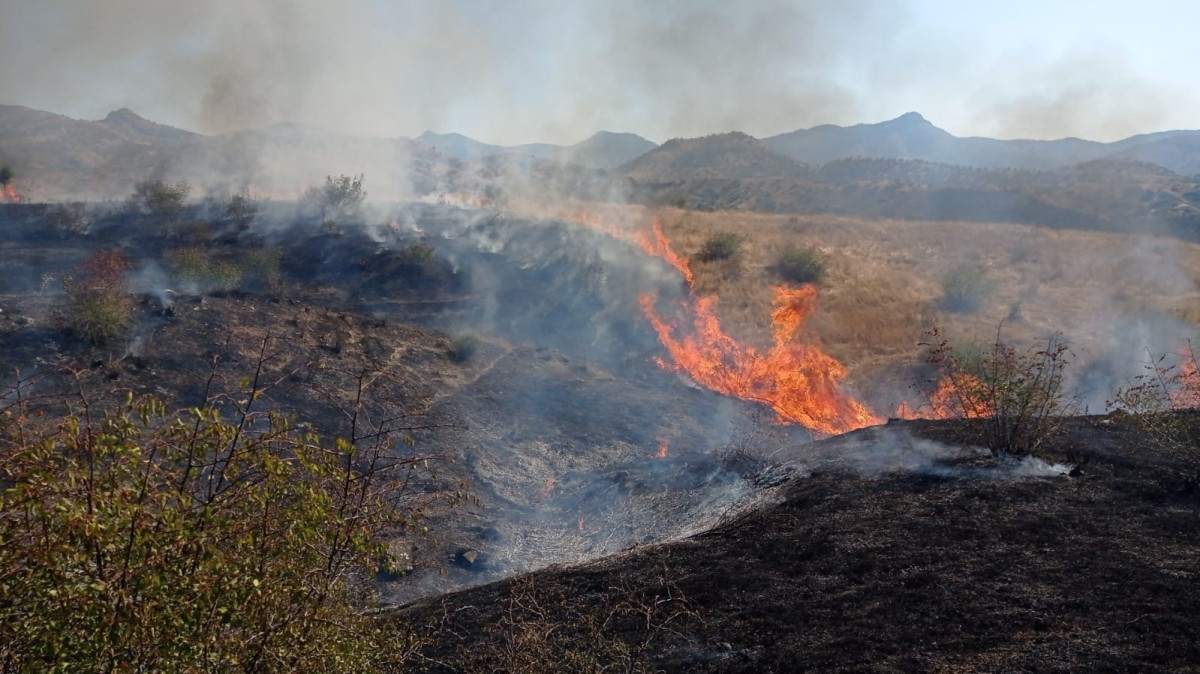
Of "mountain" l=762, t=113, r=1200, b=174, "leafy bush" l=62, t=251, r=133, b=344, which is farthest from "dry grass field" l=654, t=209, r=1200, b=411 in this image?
"mountain" l=762, t=113, r=1200, b=174

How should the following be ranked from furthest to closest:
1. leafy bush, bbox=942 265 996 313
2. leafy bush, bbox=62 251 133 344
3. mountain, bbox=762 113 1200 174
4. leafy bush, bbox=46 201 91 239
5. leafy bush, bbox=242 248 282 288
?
mountain, bbox=762 113 1200 174
leafy bush, bbox=46 201 91 239
leafy bush, bbox=942 265 996 313
leafy bush, bbox=242 248 282 288
leafy bush, bbox=62 251 133 344

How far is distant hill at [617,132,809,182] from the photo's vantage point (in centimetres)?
8731

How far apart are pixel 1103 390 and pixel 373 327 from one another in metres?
25.5

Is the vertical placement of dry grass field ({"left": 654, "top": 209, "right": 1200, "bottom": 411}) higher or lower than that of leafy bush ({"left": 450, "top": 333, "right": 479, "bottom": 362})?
higher

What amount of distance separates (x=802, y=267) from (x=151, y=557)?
3557 cm

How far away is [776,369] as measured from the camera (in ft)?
84.0

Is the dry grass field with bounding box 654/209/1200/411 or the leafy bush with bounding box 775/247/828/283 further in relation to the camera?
the leafy bush with bounding box 775/247/828/283

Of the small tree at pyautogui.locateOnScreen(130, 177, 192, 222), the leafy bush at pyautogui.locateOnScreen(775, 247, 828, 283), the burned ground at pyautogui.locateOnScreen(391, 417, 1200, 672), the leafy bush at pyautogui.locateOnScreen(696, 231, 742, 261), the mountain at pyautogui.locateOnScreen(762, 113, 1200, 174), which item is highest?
the mountain at pyautogui.locateOnScreen(762, 113, 1200, 174)

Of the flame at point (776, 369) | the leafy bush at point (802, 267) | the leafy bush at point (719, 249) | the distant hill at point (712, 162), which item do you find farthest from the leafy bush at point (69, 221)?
the distant hill at point (712, 162)

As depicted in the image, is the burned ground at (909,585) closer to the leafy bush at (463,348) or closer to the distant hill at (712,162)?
the leafy bush at (463,348)

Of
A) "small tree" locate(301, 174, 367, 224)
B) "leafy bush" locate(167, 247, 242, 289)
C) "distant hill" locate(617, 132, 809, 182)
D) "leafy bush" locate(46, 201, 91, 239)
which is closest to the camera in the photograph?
"leafy bush" locate(167, 247, 242, 289)

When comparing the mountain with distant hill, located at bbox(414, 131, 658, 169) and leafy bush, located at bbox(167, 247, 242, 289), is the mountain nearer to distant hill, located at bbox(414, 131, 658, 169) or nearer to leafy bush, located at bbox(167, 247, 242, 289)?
distant hill, located at bbox(414, 131, 658, 169)

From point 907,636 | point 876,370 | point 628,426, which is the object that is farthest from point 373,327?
point 907,636

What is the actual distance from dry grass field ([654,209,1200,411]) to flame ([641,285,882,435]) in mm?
849
